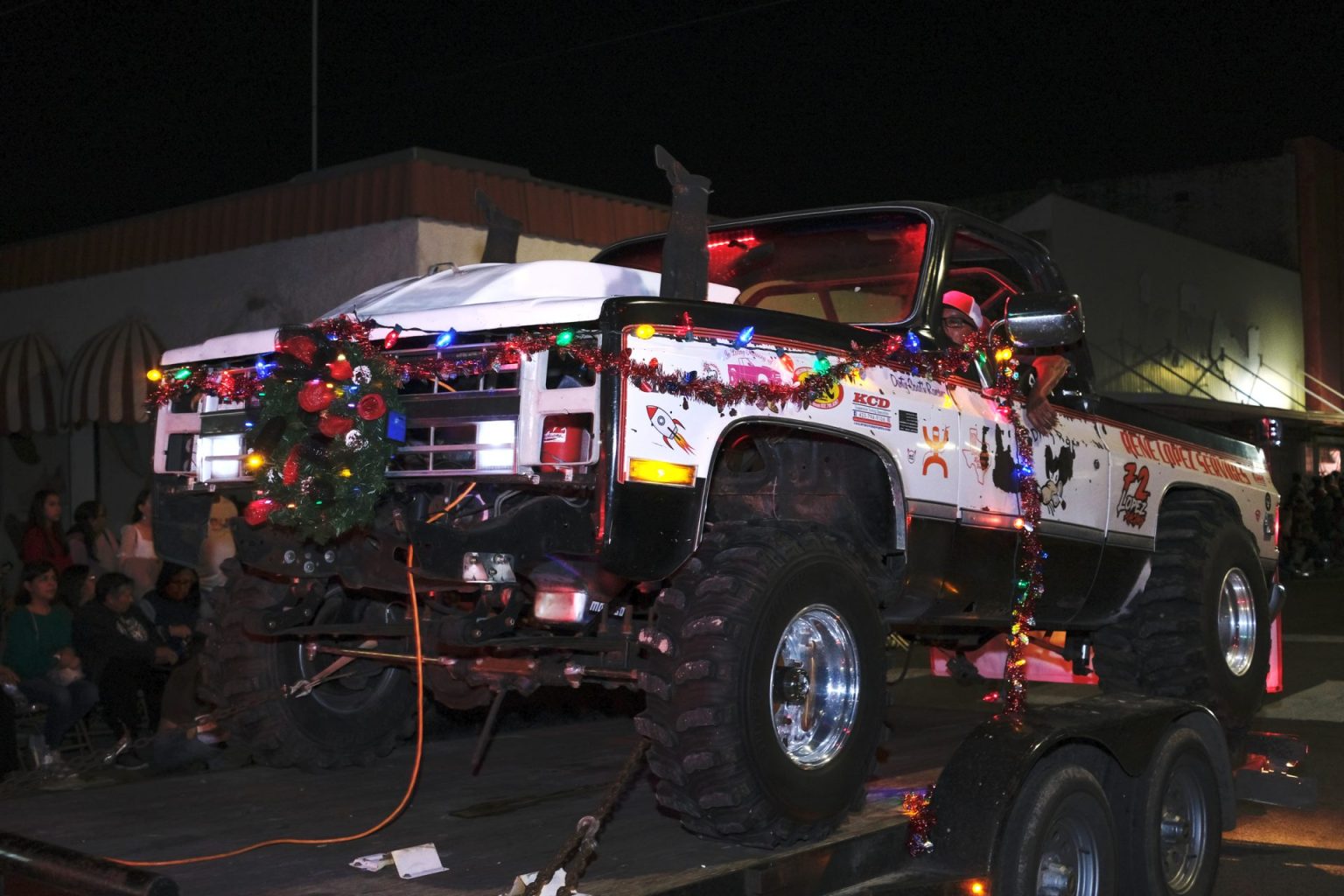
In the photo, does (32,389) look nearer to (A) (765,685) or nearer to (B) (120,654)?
(B) (120,654)

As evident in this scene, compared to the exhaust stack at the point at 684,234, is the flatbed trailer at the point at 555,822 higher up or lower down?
lower down

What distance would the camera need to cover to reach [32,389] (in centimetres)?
1706

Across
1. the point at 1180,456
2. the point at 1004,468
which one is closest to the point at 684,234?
the point at 1004,468

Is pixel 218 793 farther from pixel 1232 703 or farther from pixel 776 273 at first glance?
pixel 1232 703

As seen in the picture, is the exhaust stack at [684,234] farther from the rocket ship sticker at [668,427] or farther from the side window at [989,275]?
the side window at [989,275]

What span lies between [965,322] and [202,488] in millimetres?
3223

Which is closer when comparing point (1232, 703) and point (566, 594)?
point (566, 594)

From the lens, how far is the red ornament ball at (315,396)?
4.49 meters

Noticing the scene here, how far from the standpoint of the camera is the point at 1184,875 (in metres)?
5.37

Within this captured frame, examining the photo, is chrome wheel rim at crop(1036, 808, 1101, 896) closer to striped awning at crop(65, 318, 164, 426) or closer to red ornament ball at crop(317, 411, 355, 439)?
red ornament ball at crop(317, 411, 355, 439)

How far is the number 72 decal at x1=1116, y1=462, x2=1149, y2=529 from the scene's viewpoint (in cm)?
701

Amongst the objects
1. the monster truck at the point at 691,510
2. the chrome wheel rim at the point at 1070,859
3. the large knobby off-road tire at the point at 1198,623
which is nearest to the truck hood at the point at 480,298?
the monster truck at the point at 691,510

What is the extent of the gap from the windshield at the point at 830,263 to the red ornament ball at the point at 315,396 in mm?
2153

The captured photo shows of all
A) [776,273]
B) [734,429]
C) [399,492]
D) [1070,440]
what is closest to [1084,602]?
[1070,440]
